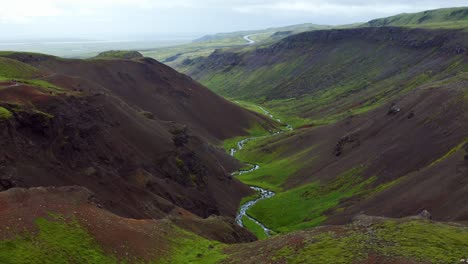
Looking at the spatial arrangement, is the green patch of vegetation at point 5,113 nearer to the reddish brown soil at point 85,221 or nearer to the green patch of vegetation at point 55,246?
the reddish brown soil at point 85,221

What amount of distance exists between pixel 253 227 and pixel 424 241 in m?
45.4

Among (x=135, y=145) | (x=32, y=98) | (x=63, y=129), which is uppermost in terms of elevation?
(x=32, y=98)

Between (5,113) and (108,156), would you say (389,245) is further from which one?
(5,113)

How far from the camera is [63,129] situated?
65062 millimetres

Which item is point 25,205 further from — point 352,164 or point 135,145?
point 352,164

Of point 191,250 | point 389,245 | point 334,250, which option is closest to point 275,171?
point 191,250

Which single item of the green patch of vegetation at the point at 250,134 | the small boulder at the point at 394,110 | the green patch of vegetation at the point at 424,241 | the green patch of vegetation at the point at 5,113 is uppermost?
the green patch of vegetation at the point at 5,113

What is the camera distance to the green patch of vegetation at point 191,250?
139ft

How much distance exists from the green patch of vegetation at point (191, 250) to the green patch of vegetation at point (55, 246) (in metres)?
6.05

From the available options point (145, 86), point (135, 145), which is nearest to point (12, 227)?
point (135, 145)

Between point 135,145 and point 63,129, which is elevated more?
point 63,129

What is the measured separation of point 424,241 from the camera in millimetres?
37469

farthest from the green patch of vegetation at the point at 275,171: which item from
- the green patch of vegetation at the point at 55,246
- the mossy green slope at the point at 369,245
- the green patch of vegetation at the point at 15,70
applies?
the green patch of vegetation at the point at 55,246

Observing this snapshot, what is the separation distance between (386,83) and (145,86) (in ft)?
317
